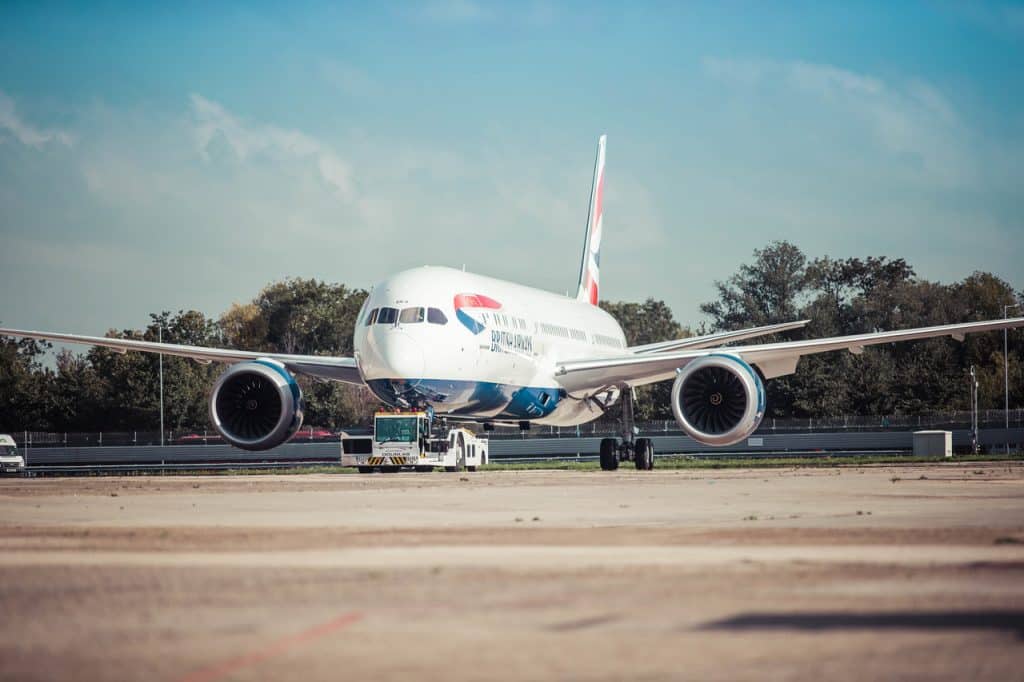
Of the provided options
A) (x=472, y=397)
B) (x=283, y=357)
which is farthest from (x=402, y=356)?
(x=283, y=357)

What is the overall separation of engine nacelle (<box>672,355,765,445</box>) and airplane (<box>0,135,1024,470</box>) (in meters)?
0.03

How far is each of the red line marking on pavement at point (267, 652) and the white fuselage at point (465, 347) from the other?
64.4 ft

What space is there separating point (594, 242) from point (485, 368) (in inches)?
655

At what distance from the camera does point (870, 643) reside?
579 cm

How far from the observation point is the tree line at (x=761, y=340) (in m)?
76.3

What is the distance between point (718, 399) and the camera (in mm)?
27828

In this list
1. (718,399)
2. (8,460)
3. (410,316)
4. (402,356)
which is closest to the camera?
(402,356)


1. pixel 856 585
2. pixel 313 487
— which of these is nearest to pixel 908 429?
pixel 313 487

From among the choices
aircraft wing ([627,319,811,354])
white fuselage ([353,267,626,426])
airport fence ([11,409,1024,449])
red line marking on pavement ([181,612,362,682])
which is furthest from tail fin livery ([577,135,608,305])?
red line marking on pavement ([181,612,362,682])

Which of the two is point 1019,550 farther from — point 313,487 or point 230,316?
point 230,316

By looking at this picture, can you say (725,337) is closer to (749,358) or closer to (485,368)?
(749,358)

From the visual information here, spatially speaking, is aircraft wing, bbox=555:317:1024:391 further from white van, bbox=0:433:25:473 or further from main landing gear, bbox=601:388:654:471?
white van, bbox=0:433:25:473

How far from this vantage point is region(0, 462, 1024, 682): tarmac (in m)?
5.50

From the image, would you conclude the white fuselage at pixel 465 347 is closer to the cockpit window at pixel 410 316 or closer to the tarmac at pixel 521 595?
the cockpit window at pixel 410 316
